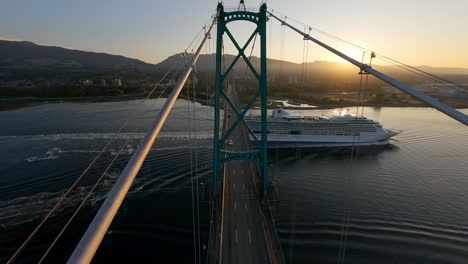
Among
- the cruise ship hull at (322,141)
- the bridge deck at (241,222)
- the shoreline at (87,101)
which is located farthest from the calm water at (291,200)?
the shoreline at (87,101)

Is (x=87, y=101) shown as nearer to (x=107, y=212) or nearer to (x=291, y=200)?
(x=291, y=200)

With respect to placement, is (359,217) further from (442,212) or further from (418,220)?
(442,212)

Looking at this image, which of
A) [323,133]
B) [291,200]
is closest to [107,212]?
[291,200]

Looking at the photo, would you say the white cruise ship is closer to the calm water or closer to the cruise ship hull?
the cruise ship hull

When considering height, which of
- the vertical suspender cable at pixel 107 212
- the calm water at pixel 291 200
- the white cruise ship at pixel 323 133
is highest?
the vertical suspender cable at pixel 107 212

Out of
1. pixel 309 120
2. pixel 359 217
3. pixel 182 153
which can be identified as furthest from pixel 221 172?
pixel 309 120

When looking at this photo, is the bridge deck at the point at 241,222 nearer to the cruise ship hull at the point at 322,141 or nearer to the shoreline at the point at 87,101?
the cruise ship hull at the point at 322,141

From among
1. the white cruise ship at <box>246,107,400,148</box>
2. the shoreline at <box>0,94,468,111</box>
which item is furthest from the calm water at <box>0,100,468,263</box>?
the shoreline at <box>0,94,468,111</box>
